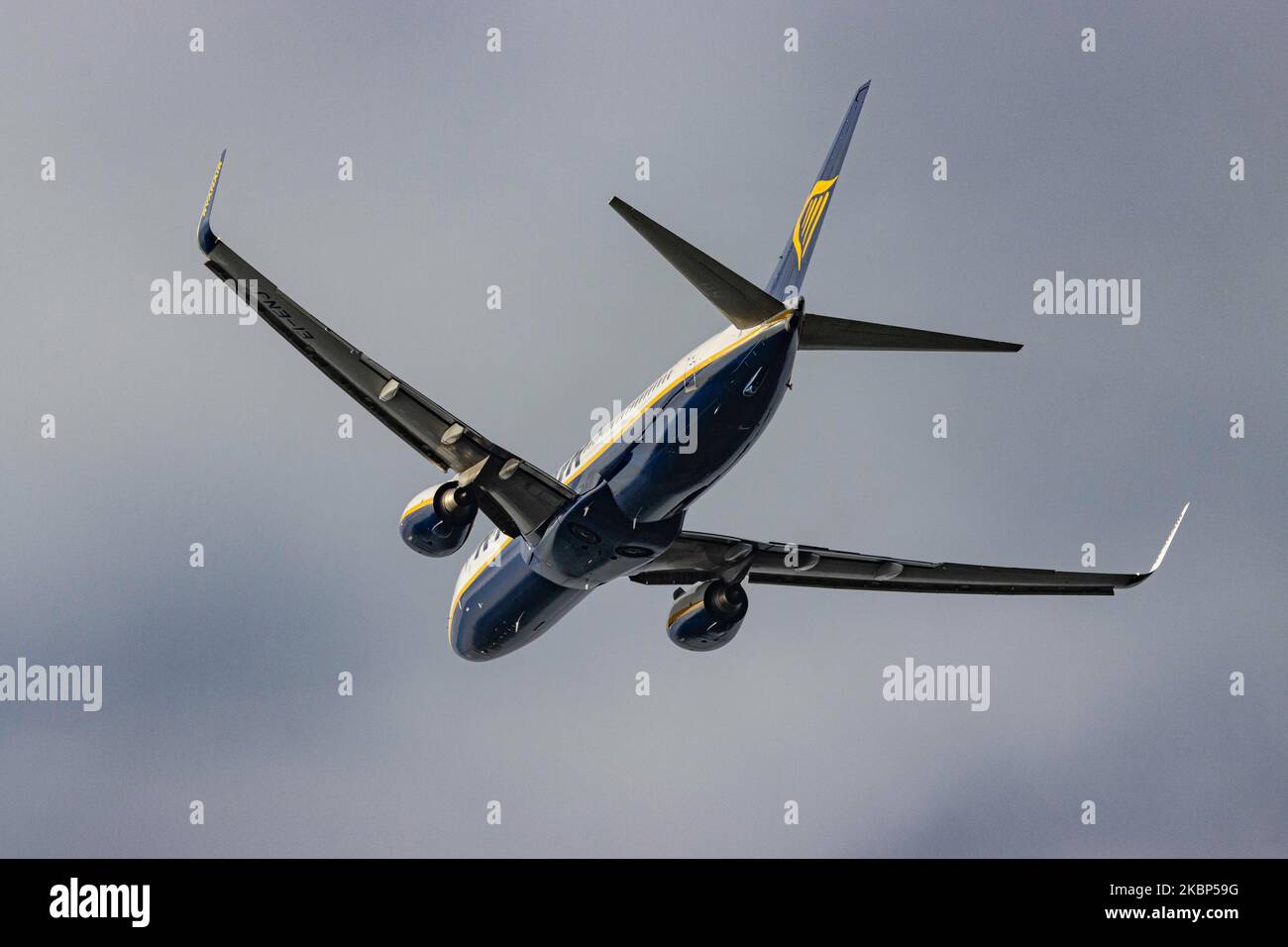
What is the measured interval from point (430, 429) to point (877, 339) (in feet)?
33.9

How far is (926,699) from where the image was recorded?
44.2 meters

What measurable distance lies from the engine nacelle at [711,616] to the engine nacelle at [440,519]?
307 inches

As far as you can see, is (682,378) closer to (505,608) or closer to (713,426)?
(713,426)

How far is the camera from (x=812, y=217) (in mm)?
33188

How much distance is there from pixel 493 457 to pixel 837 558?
1087 cm

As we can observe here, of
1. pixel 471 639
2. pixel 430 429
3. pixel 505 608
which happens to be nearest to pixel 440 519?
pixel 430 429

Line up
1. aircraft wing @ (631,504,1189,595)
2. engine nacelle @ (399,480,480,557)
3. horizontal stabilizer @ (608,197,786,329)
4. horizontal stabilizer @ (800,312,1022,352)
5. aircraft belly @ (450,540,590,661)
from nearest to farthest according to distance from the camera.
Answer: horizontal stabilizer @ (608,197,786,329), horizontal stabilizer @ (800,312,1022,352), engine nacelle @ (399,480,480,557), aircraft belly @ (450,540,590,661), aircraft wing @ (631,504,1189,595)

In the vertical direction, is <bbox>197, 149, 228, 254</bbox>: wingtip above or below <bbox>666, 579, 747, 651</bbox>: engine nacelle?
above

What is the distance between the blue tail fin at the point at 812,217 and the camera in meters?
33.0

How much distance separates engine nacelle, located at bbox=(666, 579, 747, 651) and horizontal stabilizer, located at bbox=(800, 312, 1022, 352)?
34.1 ft

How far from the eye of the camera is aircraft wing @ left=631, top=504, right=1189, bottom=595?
40.3 m

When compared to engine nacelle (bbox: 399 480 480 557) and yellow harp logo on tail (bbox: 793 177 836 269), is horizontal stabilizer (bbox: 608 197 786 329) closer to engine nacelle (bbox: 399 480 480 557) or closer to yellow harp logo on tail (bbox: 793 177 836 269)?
yellow harp logo on tail (bbox: 793 177 836 269)

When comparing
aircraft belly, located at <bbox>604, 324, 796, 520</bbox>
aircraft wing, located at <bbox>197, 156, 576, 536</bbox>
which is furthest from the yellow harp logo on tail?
aircraft wing, located at <bbox>197, 156, 576, 536</bbox>

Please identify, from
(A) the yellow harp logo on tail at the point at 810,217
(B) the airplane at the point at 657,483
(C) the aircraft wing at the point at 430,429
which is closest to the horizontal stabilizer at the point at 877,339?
(B) the airplane at the point at 657,483
